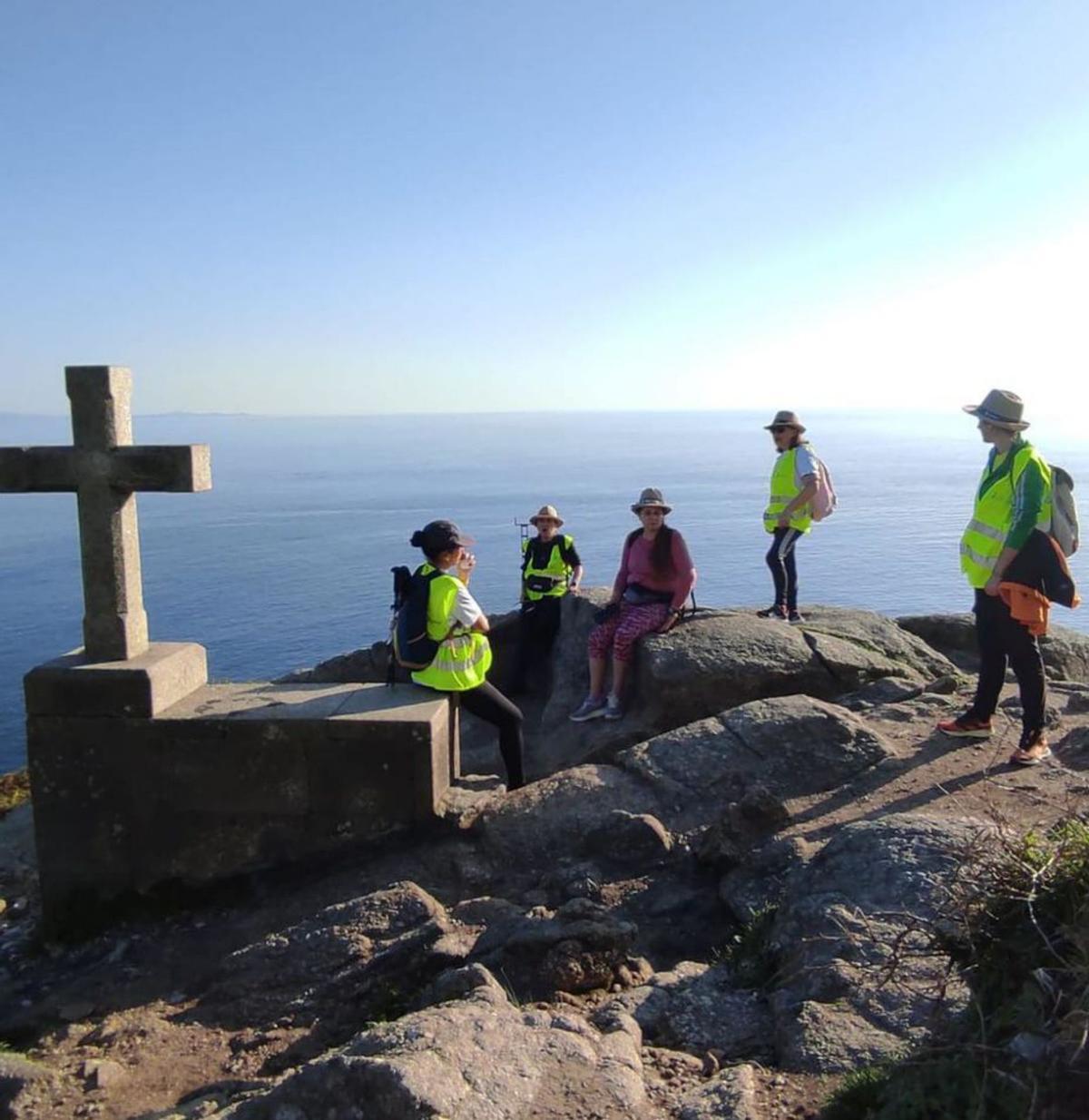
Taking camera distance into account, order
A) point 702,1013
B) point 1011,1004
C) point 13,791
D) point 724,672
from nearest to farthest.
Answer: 1. point 1011,1004
2. point 702,1013
3. point 724,672
4. point 13,791

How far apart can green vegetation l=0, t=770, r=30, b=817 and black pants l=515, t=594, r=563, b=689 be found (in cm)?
655

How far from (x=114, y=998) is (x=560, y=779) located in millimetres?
3010

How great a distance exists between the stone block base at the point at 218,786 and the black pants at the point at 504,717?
300 millimetres

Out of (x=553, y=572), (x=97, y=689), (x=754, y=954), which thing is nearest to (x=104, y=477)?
(x=97, y=689)

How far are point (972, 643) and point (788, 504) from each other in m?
3.18

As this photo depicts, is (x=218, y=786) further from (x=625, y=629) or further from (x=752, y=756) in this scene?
(x=625, y=629)

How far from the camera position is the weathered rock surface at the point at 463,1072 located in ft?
11.3

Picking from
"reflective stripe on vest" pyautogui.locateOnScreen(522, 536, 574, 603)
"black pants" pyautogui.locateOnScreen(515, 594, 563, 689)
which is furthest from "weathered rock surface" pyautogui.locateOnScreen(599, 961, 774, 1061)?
"black pants" pyautogui.locateOnScreen(515, 594, 563, 689)

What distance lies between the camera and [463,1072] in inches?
142

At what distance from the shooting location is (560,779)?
723 cm

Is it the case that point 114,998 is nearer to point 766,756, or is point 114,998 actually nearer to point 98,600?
point 98,600

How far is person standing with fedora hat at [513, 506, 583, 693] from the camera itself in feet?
37.3

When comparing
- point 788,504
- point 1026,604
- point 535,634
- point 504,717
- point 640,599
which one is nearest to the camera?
point 1026,604

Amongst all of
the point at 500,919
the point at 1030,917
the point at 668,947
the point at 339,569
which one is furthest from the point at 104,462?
the point at 339,569
